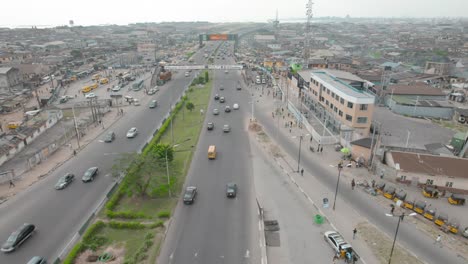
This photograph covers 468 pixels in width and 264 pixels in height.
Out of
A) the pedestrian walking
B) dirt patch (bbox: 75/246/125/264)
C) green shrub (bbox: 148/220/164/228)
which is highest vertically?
green shrub (bbox: 148/220/164/228)

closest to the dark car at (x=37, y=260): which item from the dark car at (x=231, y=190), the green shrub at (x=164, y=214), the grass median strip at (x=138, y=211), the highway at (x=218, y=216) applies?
the grass median strip at (x=138, y=211)

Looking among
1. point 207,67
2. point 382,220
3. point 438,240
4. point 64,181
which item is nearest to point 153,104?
point 64,181

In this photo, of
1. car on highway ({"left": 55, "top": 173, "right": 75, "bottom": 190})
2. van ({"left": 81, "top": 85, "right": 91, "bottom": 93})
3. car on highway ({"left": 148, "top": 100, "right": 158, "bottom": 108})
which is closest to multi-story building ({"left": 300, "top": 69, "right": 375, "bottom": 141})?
car on highway ({"left": 148, "top": 100, "right": 158, "bottom": 108})

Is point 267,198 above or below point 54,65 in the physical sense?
below

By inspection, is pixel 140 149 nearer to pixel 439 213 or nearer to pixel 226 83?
pixel 439 213

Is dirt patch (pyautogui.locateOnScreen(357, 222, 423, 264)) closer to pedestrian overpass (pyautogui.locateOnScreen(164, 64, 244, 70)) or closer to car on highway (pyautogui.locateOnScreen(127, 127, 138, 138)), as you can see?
car on highway (pyautogui.locateOnScreen(127, 127, 138, 138))

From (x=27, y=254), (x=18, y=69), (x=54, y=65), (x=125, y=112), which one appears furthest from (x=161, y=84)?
Answer: (x=27, y=254)
